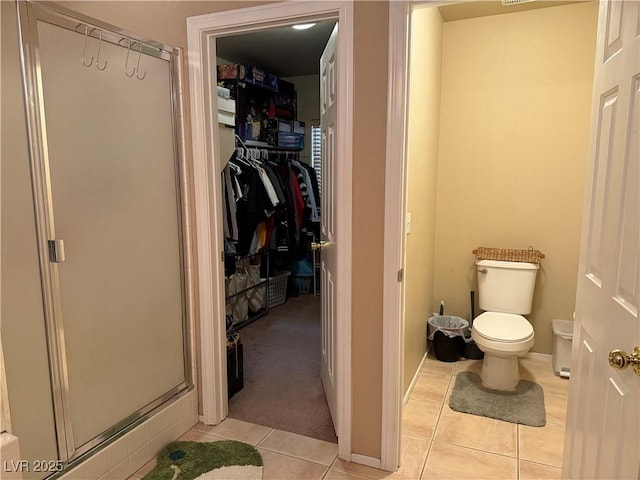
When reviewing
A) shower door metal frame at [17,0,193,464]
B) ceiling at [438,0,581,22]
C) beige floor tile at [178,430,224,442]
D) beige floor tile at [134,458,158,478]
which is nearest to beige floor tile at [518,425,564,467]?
beige floor tile at [178,430,224,442]

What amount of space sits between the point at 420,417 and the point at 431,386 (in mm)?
393

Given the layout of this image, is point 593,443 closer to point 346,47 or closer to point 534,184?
point 346,47

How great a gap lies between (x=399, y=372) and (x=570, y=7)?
8.61 ft

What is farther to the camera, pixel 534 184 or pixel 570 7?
pixel 534 184

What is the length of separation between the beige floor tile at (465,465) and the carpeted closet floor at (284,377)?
20.0 inches

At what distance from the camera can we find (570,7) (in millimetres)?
2873

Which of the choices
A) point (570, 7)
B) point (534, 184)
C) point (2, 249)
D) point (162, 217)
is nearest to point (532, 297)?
point (534, 184)

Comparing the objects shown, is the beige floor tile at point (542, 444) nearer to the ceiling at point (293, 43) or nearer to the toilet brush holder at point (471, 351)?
the toilet brush holder at point (471, 351)

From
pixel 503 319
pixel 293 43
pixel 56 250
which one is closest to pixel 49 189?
pixel 56 250

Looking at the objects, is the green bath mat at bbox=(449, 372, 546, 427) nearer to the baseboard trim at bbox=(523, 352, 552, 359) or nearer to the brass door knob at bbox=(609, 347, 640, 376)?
the baseboard trim at bbox=(523, 352, 552, 359)

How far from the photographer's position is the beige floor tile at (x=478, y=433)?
7.30 ft

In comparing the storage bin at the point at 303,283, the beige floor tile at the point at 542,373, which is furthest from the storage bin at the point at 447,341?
the storage bin at the point at 303,283

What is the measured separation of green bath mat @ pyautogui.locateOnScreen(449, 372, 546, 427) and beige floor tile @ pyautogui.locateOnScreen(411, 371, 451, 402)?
0.07 m

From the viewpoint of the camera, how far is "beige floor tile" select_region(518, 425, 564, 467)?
213cm
